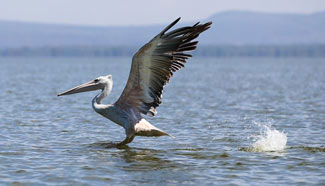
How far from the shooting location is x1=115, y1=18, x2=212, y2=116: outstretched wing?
1009 centimetres

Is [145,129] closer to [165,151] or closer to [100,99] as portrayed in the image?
[165,151]

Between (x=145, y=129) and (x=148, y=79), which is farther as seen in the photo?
(x=145, y=129)

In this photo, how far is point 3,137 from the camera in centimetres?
1241

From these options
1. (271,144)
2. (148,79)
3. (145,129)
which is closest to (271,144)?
(271,144)

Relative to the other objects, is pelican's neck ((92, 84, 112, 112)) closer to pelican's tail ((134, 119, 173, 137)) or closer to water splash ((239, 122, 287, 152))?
pelican's tail ((134, 119, 173, 137))

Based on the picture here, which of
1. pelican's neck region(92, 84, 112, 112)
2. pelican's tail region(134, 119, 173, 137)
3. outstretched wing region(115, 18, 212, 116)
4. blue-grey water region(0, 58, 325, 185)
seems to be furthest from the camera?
pelican's neck region(92, 84, 112, 112)

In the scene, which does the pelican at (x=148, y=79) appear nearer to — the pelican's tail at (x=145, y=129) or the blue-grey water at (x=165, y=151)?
the pelican's tail at (x=145, y=129)

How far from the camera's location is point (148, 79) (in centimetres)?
1055

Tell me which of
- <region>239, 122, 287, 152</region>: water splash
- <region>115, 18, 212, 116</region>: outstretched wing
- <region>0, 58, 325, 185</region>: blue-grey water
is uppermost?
<region>115, 18, 212, 116</region>: outstretched wing

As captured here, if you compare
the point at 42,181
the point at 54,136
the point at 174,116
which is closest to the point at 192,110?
the point at 174,116

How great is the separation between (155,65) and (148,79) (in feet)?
1.05

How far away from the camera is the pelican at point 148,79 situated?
33.2 feet

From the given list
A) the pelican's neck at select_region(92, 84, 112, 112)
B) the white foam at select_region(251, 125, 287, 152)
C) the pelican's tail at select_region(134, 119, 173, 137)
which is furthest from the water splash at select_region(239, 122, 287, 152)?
the pelican's neck at select_region(92, 84, 112, 112)

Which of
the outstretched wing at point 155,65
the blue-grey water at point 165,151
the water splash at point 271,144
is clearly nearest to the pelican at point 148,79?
the outstretched wing at point 155,65
